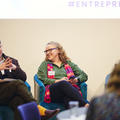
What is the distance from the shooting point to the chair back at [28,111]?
1.88 m

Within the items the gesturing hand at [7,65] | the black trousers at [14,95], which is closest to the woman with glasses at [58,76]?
the gesturing hand at [7,65]

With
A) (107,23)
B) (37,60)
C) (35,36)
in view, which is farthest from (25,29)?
(107,23)

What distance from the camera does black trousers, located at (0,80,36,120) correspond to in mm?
2684

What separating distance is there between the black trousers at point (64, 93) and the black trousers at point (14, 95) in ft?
1.91

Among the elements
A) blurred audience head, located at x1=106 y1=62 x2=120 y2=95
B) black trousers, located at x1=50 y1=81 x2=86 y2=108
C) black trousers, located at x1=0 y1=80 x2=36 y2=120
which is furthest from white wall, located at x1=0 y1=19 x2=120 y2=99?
blurred audience head, located at x1=106 y1=62 x2=120 y2=95

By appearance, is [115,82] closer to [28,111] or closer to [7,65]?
[28,111]

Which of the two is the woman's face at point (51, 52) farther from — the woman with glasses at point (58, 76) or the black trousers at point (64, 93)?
the black trousers at point (64, 93)

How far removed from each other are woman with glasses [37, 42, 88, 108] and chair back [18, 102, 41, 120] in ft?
3.51

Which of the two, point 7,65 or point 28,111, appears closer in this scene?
point 28,111

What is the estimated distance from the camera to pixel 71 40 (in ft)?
14.3

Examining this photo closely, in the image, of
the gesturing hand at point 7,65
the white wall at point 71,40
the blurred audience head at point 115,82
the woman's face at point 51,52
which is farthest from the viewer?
the white wall at point 71,40

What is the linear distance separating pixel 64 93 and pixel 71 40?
1.40m

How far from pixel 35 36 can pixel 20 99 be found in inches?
73.6

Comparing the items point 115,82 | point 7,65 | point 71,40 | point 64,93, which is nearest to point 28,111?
point 115,82
